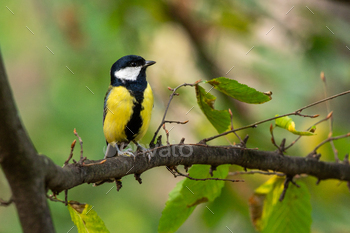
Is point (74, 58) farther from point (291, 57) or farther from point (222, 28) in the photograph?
point (291, 57)

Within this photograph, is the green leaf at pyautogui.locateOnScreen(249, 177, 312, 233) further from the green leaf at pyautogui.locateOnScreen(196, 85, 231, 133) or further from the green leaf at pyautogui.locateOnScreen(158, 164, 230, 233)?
the green leaf at pyautogui.locateOnScreen(196, 85, 231, 133)

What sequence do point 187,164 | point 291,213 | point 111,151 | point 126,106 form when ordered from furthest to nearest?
point 111,151
point 126,106
point 291,213
point 187,164

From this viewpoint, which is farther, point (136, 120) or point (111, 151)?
point (111, 151)

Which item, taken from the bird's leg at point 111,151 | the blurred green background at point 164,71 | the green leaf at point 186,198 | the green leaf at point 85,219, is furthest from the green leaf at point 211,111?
the bird's leg at point 111,151

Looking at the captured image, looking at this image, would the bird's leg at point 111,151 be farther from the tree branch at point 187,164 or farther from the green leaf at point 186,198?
the tree branch at point 187,164

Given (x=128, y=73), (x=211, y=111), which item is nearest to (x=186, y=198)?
(x=211, y=111)

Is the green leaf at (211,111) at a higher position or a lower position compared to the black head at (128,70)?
lower

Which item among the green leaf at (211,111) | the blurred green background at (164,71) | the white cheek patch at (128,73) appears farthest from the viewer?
the blurred green background at (164,71)

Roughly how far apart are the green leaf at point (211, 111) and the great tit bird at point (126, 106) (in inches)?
30.3

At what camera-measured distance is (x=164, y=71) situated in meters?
3.04

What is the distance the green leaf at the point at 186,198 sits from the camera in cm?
157

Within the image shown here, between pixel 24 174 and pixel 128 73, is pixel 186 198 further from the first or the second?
pixel 128 73

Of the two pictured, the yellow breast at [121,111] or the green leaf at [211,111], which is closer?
the green leaf at [211,111]

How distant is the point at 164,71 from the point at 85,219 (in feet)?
6.74
